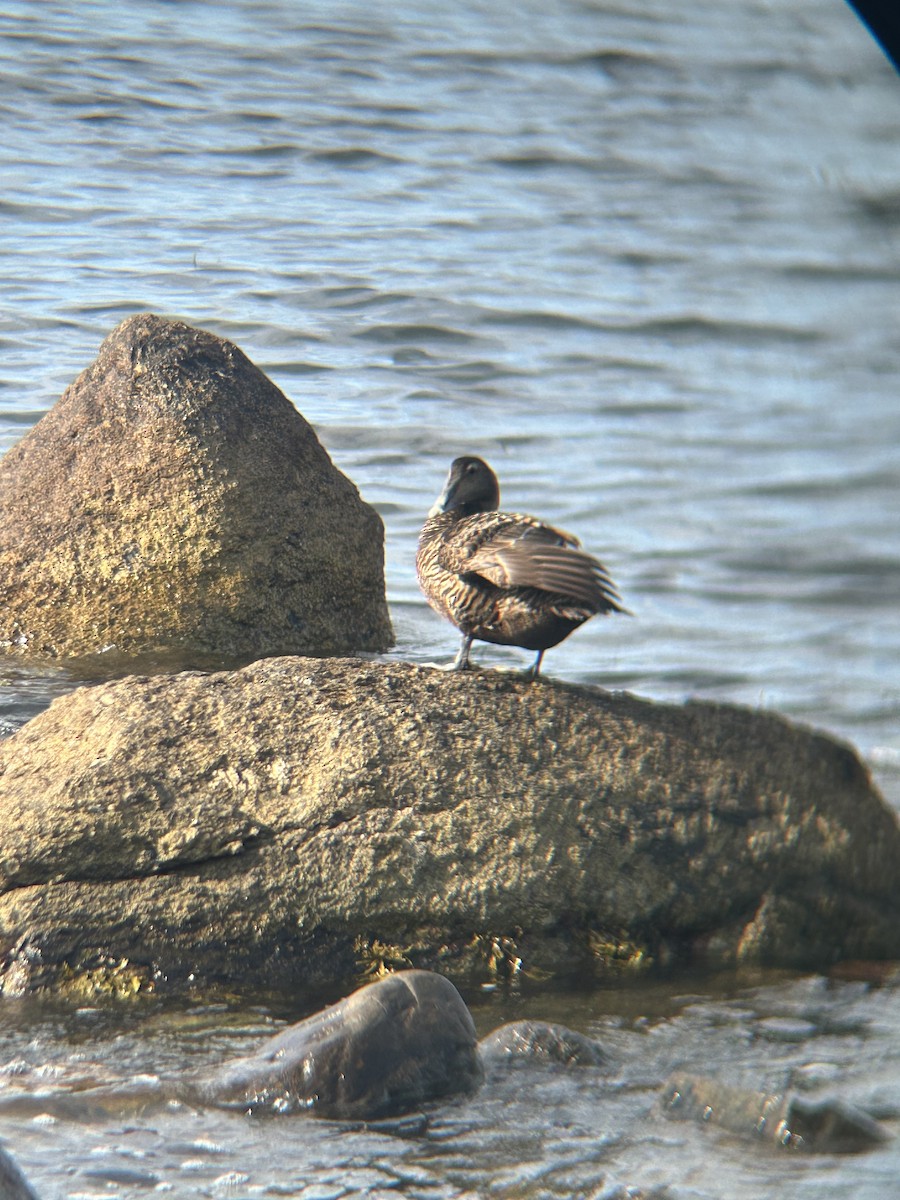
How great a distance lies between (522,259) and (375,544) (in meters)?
6.03

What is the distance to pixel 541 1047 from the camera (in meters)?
3.29

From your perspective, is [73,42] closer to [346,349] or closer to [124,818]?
[346,349]

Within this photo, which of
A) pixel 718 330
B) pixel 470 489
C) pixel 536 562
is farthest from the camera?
pixel 470 489

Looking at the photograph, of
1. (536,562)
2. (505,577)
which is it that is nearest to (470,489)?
(505,577)

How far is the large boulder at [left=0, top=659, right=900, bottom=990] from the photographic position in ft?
12.4

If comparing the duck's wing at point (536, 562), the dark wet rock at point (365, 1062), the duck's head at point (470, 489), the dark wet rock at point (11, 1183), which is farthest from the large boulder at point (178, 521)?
the dark wet rock at point (11, 1183)

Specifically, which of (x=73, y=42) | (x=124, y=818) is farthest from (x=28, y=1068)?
(x=73, y=42)

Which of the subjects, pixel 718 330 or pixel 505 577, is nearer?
pixel 718 330

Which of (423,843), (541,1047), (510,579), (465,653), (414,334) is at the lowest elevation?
(541,1047)

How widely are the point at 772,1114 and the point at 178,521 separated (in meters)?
4.50

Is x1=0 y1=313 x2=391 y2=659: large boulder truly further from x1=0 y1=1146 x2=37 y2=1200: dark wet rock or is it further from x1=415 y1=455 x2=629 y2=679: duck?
x1=0 y1=1146 x2=37 y2=1200: dark wet rock

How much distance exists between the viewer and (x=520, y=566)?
4.49 m

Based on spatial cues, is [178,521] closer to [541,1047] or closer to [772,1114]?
[541,1047]

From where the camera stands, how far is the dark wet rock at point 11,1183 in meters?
2.30
